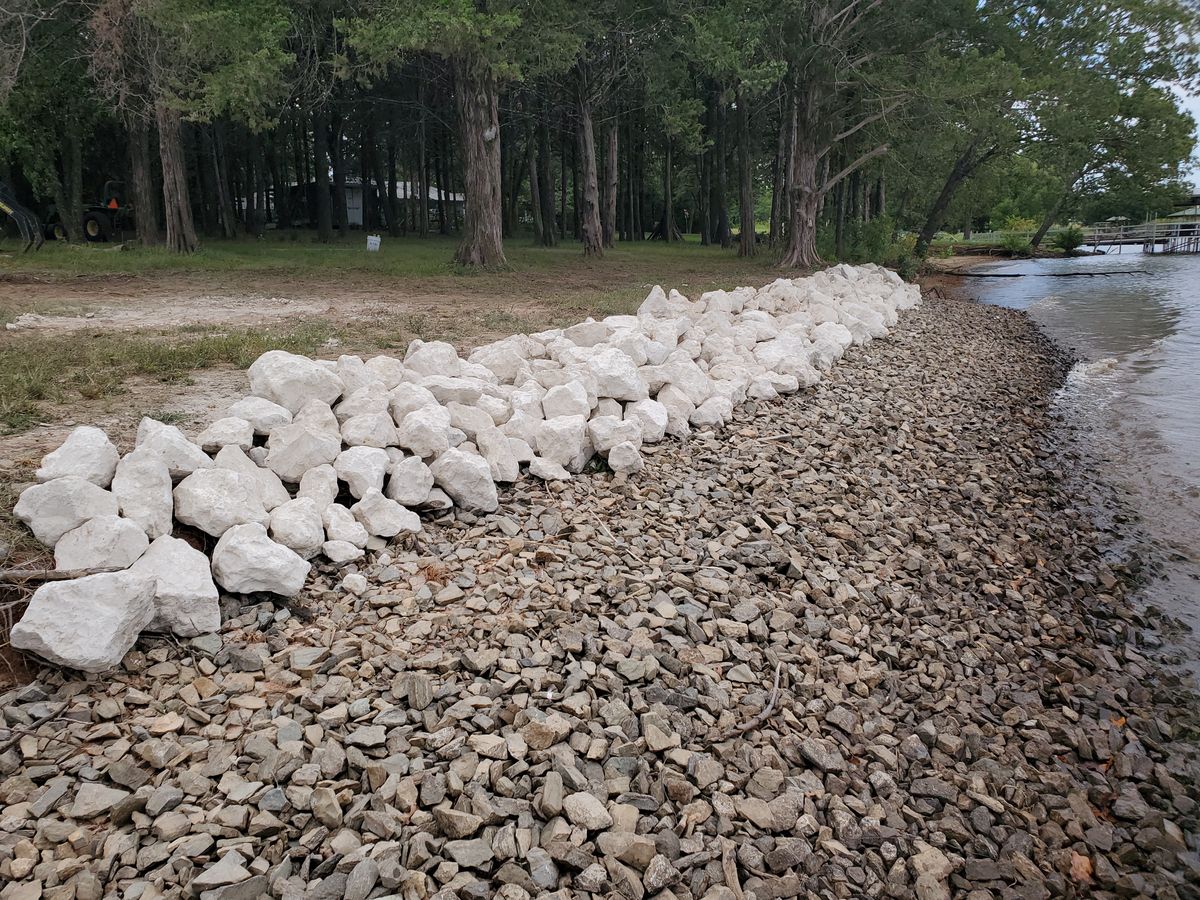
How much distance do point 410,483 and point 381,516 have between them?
11.0 inches

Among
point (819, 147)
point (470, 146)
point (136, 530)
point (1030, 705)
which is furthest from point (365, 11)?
point (1030, 705)

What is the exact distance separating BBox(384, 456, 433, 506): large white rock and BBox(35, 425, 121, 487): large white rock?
1227mm

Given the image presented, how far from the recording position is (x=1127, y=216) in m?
56.0

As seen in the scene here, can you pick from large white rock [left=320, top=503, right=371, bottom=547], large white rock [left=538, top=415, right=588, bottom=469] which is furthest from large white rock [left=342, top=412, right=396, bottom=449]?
large white rock [left=538, top=415, right=588, bottom=469]

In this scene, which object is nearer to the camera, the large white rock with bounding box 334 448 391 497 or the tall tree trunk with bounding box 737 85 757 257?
the large white rock with bounding box 334 448 391 497

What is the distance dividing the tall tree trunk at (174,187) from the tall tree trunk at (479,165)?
5914 millimetres

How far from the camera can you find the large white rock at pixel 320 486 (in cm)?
405

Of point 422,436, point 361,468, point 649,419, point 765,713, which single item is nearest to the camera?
point 765,713

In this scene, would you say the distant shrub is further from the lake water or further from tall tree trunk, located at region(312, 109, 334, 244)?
tall tree trunk, located at region(312, 109, 334, 244)

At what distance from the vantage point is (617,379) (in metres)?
5.79

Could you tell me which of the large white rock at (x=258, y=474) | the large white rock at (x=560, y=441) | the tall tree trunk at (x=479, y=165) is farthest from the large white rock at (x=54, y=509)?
the tall tree trunk at (x=479, y=165)

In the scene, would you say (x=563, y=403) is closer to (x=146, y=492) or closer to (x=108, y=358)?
(x=146, y=492)

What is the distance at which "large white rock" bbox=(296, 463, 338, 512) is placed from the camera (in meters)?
4.05

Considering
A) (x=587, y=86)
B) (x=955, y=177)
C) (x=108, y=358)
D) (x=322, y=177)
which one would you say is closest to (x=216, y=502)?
(x=108, y=358)
